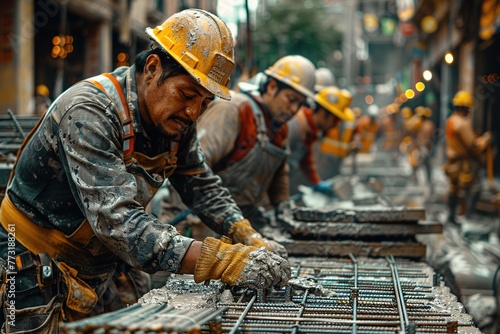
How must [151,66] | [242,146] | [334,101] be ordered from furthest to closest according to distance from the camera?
[334,101] < [242,146] < [151,66]

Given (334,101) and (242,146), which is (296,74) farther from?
(334,101)

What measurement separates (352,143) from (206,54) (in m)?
10.4

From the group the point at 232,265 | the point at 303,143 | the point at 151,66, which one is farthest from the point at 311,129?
the point at 232,265

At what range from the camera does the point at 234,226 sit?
375 centimetres

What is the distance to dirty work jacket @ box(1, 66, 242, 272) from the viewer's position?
2.77 metres

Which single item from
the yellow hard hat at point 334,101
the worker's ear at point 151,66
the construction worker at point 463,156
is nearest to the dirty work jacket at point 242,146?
the worker's ear at point 151,66

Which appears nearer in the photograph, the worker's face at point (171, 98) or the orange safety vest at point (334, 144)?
the worker's face at point (171, 98)

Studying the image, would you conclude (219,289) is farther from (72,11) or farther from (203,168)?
(72,11)

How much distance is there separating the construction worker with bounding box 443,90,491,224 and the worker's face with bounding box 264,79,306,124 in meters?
6.94

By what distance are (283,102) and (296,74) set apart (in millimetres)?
323

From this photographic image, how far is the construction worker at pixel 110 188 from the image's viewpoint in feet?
9.17

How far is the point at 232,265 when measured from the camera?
286 cm

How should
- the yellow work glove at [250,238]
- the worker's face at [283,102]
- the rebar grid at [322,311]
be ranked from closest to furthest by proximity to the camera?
1. the rebar grid at [322,311]
2. the yellow work glove at [250,238]
3. the worker's face at [283,102]

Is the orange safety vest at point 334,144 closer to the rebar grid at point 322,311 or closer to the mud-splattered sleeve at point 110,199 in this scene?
the rebar grid at point 322,311
